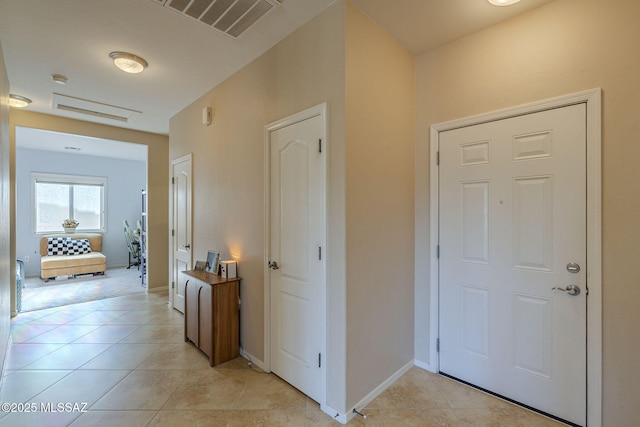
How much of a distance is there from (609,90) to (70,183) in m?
9.33

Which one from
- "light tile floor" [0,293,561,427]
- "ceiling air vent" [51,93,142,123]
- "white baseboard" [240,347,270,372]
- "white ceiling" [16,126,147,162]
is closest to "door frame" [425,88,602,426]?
"light tile floor" [0,293,561,427]

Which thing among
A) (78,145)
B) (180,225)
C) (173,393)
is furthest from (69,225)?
(173,393)

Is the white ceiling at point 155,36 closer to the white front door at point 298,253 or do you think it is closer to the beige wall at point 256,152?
the beige wall at point 256,152

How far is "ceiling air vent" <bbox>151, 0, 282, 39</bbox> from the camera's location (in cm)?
191

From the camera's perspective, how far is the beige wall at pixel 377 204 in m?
1.92

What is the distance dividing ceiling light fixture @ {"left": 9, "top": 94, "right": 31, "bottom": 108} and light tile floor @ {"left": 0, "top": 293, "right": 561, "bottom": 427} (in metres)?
2.82

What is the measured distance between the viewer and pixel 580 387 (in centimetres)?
179

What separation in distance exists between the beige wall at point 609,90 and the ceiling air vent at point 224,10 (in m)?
1.72

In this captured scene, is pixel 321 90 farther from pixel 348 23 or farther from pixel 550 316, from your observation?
pixel 550 316

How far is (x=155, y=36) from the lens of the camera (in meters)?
2.31

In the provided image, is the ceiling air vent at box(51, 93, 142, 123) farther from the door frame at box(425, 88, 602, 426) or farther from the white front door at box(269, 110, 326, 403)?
the door frame at box(425, 88, 602, 426)

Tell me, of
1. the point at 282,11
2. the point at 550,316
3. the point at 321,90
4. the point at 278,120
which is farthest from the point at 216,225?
the point at 550,316

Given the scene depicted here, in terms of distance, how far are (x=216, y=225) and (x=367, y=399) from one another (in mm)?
2253

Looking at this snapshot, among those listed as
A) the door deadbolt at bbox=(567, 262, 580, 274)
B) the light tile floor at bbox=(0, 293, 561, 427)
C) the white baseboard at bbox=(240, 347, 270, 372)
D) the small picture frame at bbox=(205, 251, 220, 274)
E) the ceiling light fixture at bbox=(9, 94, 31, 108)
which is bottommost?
the light tile floor at bbox=(0, 293, 561, 427)
